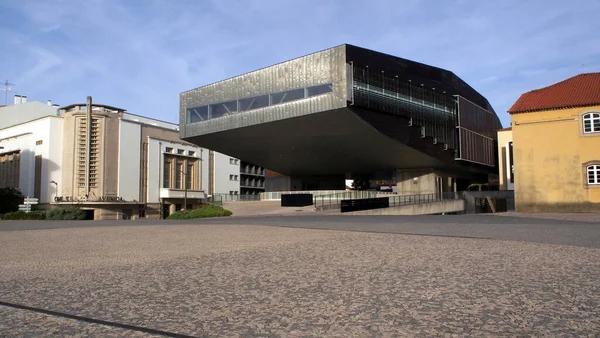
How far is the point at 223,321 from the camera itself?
5.14 metres

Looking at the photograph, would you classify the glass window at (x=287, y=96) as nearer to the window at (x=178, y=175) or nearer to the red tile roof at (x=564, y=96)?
the red tile roof at (x=564, y=96)

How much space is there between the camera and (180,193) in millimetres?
70250

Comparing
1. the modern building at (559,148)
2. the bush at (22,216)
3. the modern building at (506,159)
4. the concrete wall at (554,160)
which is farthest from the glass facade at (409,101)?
the bush at (22,216)

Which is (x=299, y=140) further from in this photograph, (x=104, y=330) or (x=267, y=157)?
(x=104, y=330)

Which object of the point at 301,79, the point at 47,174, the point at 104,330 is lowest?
the point at 104,330

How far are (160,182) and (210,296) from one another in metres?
64.3

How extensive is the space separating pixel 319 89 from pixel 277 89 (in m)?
4.14

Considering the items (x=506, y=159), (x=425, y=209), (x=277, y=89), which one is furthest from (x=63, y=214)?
(x=506, y=159)

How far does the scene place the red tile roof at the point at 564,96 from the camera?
3020 cm

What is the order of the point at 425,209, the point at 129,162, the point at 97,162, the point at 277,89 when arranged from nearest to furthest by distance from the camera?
the point at 277,89 < the point at 425,209 < the point at 97,162 < the point at 129,162

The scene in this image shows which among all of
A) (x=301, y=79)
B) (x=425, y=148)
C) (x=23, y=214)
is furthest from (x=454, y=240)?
(x=23, y=214)

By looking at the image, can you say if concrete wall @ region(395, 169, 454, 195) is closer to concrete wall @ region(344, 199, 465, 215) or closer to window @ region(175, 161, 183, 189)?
concrete wall @ region(344, 199, 465, 215)

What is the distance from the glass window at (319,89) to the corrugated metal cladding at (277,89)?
316mm

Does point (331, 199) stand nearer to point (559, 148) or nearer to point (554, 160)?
point (554, 160)
